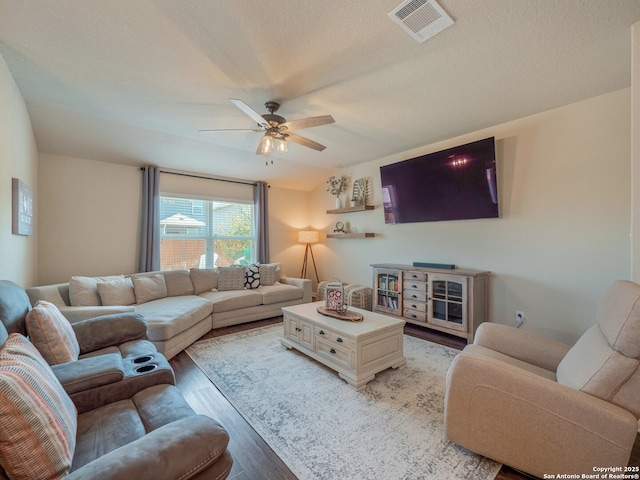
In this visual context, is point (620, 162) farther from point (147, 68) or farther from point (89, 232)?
point (89, 232)

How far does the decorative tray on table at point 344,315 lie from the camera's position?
102 inches

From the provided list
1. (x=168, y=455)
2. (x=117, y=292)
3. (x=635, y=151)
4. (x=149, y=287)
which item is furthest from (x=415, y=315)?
(x=117, y=292)

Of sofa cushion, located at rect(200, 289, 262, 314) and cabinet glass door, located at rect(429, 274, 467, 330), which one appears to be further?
sofa cushion, located at rect(200, 289, 262, 314)

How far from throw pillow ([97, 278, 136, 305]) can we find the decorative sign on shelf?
0.87 metres

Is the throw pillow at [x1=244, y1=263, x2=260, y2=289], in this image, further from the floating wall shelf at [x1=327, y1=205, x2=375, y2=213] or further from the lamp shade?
the floating wall shelf at [x1=327, y1=205, x2=375, y2=213]

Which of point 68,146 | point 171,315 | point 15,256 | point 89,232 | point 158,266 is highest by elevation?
point 68,146

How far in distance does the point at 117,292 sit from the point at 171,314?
860 millimetres

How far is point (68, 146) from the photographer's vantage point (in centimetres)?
338

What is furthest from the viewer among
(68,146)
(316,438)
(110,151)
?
(110,151)

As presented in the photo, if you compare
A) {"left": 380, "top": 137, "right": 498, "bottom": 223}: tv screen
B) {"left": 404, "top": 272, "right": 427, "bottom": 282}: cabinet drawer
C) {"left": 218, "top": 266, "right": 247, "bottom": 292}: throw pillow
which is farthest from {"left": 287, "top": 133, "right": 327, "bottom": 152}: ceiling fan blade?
{"left": 218, "top": 266, "right": 247, "bottom": 292}: throw pillow

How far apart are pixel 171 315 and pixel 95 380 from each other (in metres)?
1.57

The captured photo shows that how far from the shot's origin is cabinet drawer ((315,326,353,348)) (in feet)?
7.65

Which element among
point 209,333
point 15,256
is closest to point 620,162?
point 209,333

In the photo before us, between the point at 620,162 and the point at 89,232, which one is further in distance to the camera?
the point at 89,232
